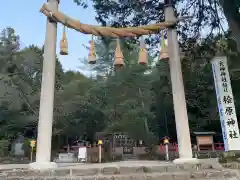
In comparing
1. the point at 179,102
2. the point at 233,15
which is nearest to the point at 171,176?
the point at 179,102

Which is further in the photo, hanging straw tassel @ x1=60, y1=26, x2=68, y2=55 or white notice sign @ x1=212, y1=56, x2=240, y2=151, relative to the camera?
hanging straw tassel @ x1=60, y1=26, x2=68, y2=55

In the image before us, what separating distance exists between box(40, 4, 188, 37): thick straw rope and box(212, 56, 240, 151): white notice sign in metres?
1.75

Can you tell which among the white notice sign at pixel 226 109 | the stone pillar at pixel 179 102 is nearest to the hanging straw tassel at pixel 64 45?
the stone pillar at pixel 179 102

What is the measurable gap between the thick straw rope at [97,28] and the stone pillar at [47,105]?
192mm

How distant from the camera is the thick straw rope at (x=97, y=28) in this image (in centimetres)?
597

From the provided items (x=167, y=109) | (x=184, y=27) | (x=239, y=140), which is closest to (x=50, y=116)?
(x=239, y=140)

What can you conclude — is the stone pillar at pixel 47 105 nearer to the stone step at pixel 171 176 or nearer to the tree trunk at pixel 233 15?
the stone step at pixel 171 176

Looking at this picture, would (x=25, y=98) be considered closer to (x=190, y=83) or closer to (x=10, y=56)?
(x=10, y=56)

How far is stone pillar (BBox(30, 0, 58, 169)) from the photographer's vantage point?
5176 mm

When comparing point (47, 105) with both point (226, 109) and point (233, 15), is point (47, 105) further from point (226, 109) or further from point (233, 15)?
point (233, 15)

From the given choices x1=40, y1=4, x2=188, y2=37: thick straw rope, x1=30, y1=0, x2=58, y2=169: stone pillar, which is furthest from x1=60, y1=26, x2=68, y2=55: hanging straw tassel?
x1=40, y1=4, x2=188, y2=37: thick straw rope

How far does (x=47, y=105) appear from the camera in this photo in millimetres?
5438

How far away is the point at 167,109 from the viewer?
51.9 feet

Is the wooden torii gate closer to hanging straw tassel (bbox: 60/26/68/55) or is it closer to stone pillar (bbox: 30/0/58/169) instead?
stone pillar (bbox: 30/0/58/169)
